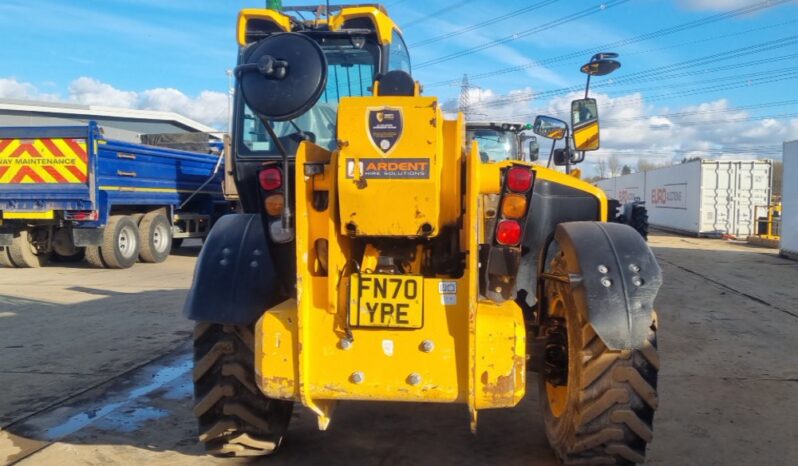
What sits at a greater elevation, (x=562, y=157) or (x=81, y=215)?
(x=562, y=157)

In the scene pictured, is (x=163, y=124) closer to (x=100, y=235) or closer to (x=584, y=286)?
(x=100, y=235)

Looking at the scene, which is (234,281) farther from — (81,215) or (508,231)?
(81,215)

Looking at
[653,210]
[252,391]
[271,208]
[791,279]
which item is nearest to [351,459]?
[252,391]

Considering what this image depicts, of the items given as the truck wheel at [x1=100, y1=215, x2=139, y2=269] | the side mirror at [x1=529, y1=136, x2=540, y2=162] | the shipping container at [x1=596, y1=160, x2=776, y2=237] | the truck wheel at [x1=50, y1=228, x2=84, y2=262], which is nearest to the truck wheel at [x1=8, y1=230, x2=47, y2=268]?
the truck wheel at [x1=50, y1=228, x2=84, y2=262]

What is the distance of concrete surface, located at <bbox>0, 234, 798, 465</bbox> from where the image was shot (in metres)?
3.87

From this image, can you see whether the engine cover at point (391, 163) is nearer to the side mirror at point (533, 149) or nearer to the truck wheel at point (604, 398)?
the truck wheel at point (604, 398)

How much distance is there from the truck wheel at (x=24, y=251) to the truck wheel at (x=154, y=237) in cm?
198

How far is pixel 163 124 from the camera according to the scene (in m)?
32.4

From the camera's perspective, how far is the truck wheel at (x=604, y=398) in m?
3.15

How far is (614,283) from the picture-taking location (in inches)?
→ 120

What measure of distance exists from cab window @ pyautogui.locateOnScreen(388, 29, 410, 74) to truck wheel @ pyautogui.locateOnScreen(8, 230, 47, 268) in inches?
390

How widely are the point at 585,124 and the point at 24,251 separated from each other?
1165 cm

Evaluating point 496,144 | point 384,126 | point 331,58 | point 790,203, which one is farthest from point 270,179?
point 790,203

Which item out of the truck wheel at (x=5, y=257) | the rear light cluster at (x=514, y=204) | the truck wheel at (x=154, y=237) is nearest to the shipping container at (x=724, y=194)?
the truck wheel at (x=154, y=237)
